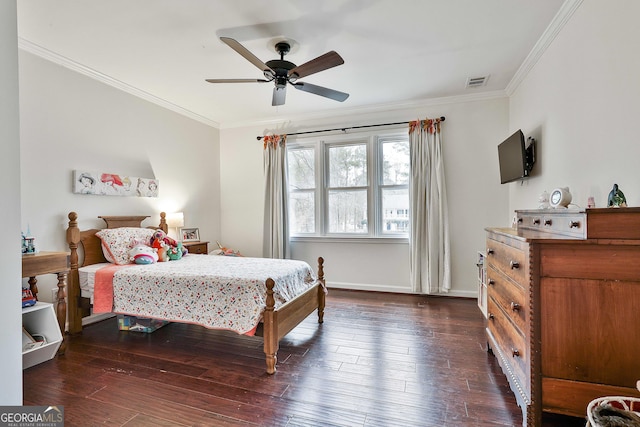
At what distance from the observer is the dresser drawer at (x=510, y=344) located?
5.24 feet

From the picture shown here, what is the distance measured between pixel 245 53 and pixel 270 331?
7.06ft

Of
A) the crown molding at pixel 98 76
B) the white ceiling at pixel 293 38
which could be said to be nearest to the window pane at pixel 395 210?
the white ceiling at pixel 293 38

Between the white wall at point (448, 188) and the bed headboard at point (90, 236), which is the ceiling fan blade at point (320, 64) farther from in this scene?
the bed headboard at point (90, 236)

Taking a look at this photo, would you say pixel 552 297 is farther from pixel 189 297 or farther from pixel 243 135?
pixel 243 135

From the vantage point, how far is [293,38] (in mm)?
2699

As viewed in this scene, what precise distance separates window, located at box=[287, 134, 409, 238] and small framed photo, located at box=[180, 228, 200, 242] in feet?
4.76

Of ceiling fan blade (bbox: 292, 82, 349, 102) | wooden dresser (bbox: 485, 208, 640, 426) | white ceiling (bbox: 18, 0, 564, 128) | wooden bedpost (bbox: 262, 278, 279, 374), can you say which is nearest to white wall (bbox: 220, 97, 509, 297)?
white ceiling (bbox: 18, 0, 564, 128)

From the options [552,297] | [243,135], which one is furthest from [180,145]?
[552,297]

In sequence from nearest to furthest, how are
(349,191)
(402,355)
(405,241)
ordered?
(402,355)
(405,241)
(349,191)

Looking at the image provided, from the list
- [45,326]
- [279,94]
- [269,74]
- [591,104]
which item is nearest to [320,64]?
[269,74]

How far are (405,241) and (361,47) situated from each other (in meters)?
2.64

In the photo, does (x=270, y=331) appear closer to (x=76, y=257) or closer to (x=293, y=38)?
(x=76, y=257)

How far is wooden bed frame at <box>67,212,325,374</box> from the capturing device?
7.61ft

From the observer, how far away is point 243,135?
17.1 feet
